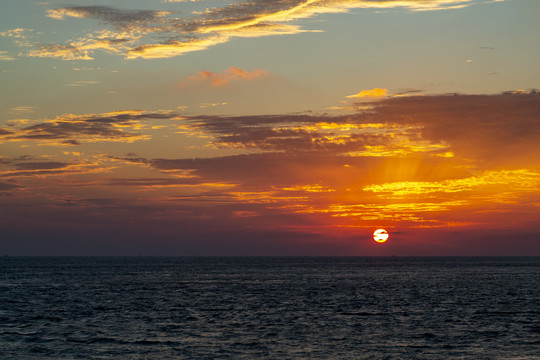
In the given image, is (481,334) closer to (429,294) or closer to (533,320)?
(533,320)

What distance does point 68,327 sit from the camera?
178 feet

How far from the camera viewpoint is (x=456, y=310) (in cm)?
6850

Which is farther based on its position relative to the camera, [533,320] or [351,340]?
[533,320]

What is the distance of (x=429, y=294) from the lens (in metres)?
93.6

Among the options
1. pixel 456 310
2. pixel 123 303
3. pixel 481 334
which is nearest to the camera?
pixel 481 334

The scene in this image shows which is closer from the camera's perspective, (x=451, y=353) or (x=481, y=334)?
(x=451, y=353)

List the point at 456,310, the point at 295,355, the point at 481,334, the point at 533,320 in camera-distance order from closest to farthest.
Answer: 1. the point at 295,355
2. the point at 481,334
3. the point at 533,320
4. the point at 456,310

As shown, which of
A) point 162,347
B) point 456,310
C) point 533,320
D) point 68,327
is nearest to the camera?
point 162,347

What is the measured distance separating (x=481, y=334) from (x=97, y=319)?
35.8 metres

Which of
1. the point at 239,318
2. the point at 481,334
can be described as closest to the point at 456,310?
the point at 481,334

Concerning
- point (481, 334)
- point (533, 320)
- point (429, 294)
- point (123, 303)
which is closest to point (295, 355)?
point (481, 334)

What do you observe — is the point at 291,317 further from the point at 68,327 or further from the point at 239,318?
the point at 68,327

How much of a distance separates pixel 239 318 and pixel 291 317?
16.9ft

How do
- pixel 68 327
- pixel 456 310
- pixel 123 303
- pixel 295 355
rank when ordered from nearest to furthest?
pixel 295 355, pixel 68 327, pixel 456 310, pixel 123 303
